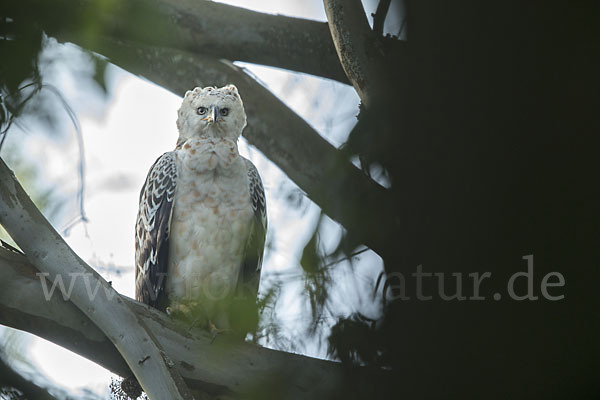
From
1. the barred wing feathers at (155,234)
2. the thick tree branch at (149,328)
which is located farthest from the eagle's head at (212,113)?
the thick tree branch at (149,328)

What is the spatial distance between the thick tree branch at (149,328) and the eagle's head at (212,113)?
167 cm

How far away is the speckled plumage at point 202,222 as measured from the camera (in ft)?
14.5

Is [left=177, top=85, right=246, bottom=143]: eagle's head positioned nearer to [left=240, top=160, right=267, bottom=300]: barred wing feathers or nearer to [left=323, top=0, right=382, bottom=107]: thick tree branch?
[left=240, top=160, right=267, bottom=300]: barred wing feathers

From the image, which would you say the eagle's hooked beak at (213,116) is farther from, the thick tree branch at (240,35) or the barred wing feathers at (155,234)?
the thick tree branch at (240,35)

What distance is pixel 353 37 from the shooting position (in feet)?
10.8

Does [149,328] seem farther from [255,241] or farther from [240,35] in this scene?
[240,35]

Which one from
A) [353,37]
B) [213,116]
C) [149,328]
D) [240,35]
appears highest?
[240,35]

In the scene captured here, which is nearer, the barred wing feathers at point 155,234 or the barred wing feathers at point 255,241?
the barred wing feathers at point 155,234

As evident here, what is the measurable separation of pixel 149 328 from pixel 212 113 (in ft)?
6.02

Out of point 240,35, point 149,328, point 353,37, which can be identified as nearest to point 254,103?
point 240,35

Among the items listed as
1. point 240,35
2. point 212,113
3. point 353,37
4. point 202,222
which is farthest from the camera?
point 240,35

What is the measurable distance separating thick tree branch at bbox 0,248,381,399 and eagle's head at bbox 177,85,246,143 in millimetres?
1675

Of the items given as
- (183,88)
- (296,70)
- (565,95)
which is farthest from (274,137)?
(565,95)

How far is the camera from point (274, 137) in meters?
5.08
